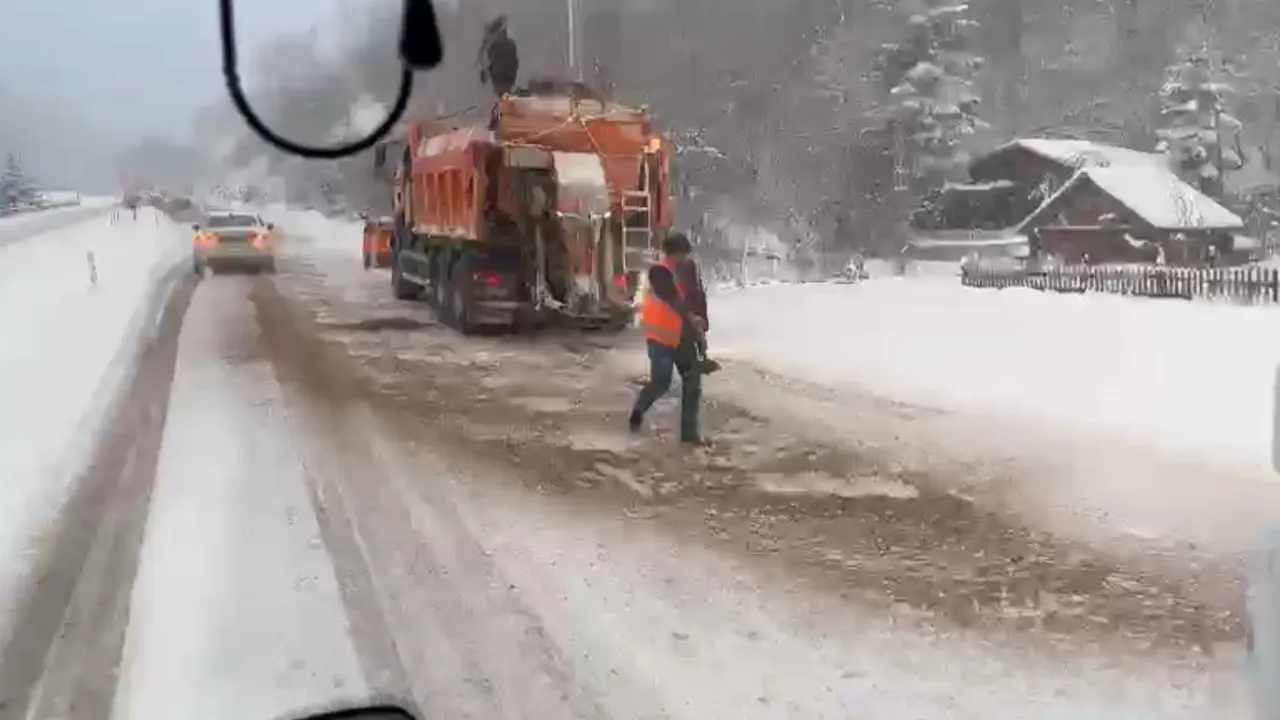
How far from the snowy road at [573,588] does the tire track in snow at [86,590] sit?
18mm

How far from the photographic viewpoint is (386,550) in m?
6.90

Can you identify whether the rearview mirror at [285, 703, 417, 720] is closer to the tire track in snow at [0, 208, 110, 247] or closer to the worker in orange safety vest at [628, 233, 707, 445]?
the worker in orange safety vest at [628, 233, 707, 445]

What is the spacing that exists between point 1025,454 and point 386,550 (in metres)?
4.94

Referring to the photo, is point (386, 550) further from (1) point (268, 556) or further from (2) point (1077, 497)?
(2) point (1077, 497)

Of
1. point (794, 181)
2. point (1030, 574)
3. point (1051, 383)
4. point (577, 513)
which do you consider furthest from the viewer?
point (794, 181)

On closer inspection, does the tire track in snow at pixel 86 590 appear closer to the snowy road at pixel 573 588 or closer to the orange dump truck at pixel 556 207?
the snowy road at pixel 573 588

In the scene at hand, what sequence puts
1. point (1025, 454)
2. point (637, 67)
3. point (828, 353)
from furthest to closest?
point (637, 67) → point (828, 353) → point (1025, 454)

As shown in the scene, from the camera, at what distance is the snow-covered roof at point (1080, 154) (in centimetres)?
4025

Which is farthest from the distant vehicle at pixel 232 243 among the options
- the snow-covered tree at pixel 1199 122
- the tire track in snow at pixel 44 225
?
the snow-covered tree at pixel 1199 122

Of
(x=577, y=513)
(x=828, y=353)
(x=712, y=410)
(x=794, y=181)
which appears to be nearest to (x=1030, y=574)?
(x=577, y=513)

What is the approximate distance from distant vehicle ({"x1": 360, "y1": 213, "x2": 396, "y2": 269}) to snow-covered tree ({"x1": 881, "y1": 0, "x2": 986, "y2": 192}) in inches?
751

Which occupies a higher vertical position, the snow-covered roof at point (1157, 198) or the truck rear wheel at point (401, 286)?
the snow-covered roof at point (1157, 198)

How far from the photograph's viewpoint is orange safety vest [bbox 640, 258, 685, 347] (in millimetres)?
9570

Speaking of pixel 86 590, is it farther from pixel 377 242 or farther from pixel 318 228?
pixel 318 228
